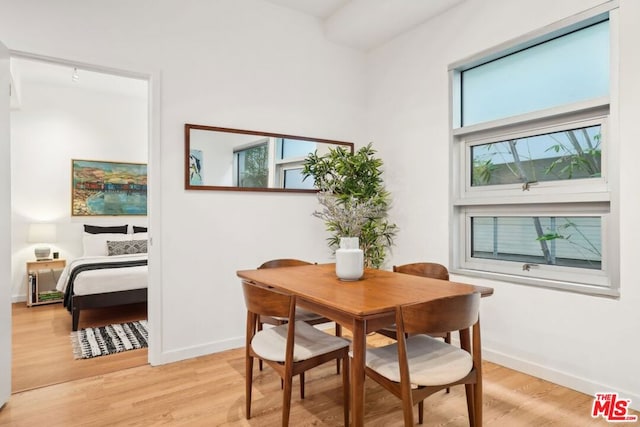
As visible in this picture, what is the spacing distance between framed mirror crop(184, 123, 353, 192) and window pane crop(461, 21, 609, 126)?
4.70 feet

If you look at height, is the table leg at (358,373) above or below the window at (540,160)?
below

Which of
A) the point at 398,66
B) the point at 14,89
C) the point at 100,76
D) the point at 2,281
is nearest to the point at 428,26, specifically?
the point at 398,66

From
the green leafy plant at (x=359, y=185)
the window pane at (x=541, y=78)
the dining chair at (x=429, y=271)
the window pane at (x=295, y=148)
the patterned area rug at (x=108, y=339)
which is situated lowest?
the patterned area rug at (x=108, y=339)

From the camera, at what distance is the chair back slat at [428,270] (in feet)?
8.00

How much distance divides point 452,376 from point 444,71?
2586 mm

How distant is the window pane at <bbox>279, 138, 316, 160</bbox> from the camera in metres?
3.53

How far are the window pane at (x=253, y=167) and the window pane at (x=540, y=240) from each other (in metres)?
1.87

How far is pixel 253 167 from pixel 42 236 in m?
3.44

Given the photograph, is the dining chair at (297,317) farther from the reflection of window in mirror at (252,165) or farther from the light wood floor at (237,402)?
the reflection of window in mirror at (252,165)

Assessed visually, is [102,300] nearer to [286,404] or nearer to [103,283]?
→ [103,283]

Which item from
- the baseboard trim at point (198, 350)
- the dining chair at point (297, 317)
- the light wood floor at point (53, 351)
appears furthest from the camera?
the baseboard trim at point (198, 350)

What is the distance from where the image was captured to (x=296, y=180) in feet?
11.8

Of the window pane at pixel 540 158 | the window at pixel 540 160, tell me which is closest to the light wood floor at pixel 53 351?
the window at pixel 540 160

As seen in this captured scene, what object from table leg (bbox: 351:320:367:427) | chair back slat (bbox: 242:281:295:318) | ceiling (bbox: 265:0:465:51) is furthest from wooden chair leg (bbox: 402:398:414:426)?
ceiling (bbox: 265:0:465:51)
